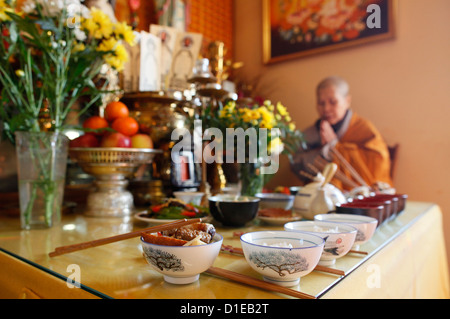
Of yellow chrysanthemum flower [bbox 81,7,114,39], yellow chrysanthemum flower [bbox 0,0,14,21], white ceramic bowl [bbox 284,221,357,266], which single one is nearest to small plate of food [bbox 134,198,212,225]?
white ceramic bowl [bbox 284,221,357,266]

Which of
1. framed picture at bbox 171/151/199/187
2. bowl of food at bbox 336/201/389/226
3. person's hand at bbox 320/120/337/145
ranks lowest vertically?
bowl of food at bbox 336/201/389/226

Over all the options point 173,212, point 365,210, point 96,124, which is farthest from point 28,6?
point 365,210

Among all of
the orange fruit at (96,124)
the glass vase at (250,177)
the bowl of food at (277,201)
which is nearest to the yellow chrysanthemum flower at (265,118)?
the glass vase at (250,177)

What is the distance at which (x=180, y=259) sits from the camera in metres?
0.43

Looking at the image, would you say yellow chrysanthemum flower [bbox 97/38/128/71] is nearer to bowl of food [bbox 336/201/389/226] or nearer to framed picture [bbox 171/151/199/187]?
framed picture [bbox 171/151/199/187]

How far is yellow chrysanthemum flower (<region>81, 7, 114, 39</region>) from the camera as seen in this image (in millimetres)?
898

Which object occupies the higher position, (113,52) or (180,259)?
(113,52)

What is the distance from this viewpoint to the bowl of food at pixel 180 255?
1.42ft

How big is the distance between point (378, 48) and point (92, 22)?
2.04 meters

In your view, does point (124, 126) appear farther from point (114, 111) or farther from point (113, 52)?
point (113, 52)

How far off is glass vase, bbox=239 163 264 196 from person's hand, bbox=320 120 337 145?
1212mm

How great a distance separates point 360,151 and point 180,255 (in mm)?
2001

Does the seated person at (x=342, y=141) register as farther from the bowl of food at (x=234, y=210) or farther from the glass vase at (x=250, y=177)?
the bowl of food at (x=234, y=210)
